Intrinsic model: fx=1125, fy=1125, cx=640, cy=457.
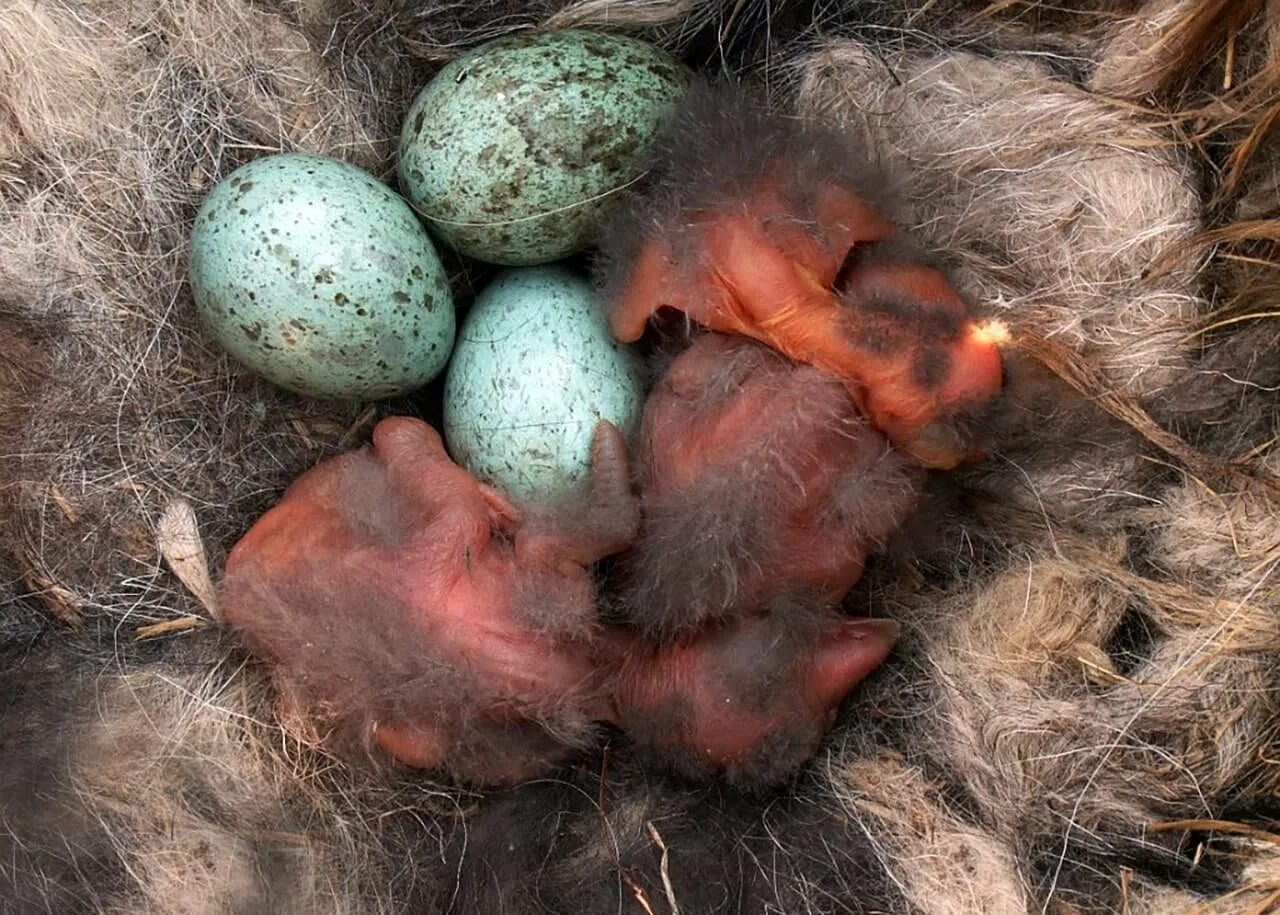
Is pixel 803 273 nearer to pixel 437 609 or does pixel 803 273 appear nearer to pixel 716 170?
pixel 716 170

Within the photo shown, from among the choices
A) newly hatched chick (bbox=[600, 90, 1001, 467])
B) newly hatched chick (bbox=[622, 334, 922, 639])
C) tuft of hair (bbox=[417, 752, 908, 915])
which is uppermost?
newly hatched chick (bbox=[600, 90, 1001, 467])

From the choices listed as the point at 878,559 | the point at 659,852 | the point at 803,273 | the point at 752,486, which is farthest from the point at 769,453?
the point at 659,852

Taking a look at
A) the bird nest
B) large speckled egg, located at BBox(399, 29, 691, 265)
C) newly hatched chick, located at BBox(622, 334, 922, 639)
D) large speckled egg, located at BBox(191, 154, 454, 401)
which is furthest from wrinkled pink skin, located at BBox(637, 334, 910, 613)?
large speckled egg, located at BBox(191, 154, 454, 401)

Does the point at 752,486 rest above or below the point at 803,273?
below

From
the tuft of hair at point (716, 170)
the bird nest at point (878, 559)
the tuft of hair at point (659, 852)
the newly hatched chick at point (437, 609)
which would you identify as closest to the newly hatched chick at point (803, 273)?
the tuft of hair at point (716, 170)

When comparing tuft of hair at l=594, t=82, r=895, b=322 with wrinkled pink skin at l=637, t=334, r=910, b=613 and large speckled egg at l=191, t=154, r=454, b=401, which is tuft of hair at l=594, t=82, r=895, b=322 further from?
large speckled egg at l=191, t=154, r=454, b=401

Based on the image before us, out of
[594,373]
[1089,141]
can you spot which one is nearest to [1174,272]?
[1089,141]
